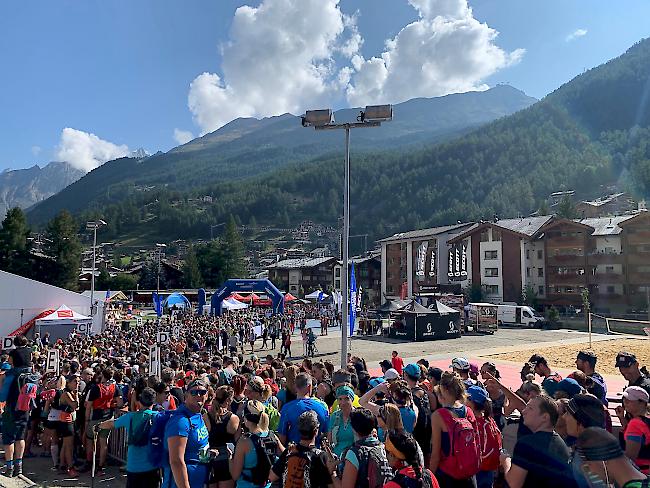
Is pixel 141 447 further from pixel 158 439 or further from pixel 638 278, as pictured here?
pixel 638 278

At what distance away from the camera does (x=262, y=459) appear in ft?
14.5

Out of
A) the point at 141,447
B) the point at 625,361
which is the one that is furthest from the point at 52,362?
the point at 625,361

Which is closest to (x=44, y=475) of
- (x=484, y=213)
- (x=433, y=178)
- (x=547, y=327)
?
(x=547, y=327)

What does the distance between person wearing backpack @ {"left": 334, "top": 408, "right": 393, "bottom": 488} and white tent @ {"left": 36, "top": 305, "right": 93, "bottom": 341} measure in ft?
90.9

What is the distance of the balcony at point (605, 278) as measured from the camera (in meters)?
55.0

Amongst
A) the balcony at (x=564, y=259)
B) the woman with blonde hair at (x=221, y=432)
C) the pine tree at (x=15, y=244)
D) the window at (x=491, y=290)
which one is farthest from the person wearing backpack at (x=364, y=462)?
the pine tree at (x=15, y=244)

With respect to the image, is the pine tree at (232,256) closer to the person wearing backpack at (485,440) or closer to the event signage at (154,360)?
the event signage at (154,360)

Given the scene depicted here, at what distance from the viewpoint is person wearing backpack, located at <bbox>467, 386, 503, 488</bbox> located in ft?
15.1

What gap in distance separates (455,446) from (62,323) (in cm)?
2868

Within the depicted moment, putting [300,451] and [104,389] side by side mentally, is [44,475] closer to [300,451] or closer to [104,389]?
[104,389]

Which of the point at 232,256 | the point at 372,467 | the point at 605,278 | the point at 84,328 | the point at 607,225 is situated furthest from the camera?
the point at 232,256

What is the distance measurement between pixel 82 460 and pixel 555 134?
7532 inches

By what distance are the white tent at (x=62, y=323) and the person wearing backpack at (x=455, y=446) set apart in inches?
1086

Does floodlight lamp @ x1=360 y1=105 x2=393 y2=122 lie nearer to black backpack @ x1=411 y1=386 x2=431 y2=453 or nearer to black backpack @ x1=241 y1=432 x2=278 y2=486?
black backpack @ x1=411 y1=386 x2=431 y2=453
